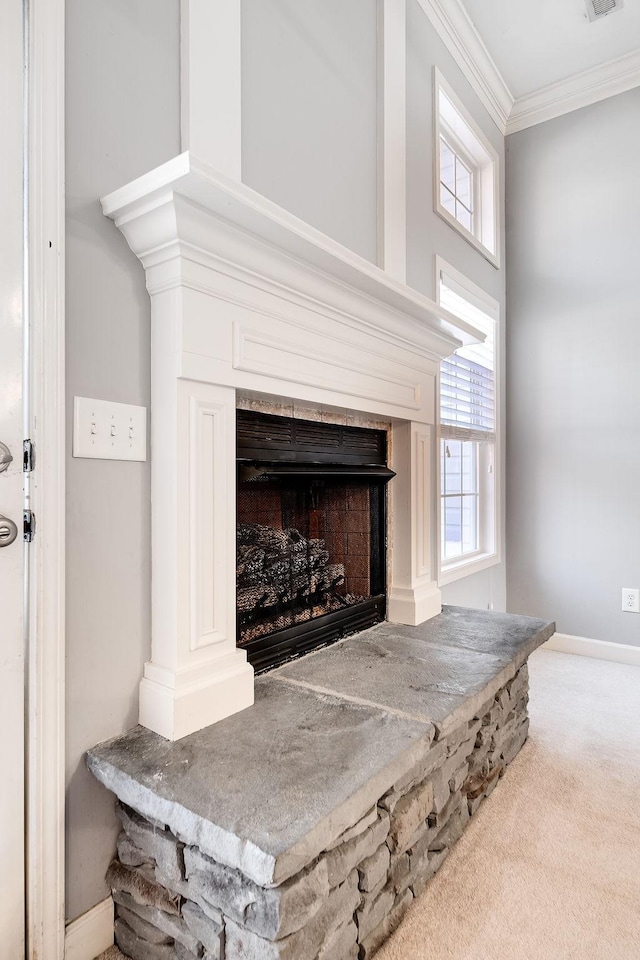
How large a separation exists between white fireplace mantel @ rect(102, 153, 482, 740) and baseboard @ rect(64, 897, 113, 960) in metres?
0.41

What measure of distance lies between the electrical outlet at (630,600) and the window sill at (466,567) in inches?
28.2

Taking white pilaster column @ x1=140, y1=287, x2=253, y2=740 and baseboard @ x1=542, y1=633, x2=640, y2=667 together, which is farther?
baseboard @ x1=542, y1=633, x2=640, y2=667

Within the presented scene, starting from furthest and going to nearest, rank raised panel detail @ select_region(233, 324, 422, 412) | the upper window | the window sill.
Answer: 1. the upper window
2. the window sill
3. raised panel detail @ select_region(233, 324, 422, 412)

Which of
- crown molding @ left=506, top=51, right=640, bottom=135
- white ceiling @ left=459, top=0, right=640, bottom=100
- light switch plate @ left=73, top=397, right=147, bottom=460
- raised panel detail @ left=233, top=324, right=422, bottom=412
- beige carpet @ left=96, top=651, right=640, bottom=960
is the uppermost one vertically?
white ceiling @ left=459, top=0, right=640, bottom=100

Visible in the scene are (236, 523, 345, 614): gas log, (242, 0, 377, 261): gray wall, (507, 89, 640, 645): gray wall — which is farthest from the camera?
(507, 89, 640, 645): gray wall

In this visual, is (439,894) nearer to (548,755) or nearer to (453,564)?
(548,755)

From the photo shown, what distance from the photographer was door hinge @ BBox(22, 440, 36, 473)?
45.1 inches

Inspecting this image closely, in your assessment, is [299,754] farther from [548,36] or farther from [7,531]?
[548,36]

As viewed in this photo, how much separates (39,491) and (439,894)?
141 centimetres

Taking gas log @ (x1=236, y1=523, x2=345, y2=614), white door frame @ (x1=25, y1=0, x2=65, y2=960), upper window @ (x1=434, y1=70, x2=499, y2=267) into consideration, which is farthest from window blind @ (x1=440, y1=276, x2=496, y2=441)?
white door frame @ (x1=25, y1=0, x2=65, y2=960)

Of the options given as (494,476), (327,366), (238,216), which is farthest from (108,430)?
(494,476)

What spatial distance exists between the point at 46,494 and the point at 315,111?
5.42ft

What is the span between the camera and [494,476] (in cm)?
347

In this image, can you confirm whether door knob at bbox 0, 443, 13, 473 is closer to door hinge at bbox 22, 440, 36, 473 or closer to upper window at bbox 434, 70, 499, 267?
door hinge at bbox 22, 440, 36, 473
